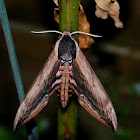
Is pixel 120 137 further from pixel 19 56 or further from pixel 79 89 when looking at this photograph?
pixel 19 56

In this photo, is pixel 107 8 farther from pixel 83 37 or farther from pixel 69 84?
pixel 69 84

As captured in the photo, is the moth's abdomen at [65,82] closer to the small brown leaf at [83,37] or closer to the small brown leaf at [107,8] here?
the small brown leaf at [83,37]

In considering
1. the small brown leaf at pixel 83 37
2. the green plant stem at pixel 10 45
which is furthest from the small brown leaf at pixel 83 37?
the green plant stem at pixel 10 45

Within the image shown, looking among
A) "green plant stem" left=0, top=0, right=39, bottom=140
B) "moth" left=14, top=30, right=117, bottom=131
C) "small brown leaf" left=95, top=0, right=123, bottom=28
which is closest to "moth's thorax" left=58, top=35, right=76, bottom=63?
"moth" left=14, top=30, right=117, bottom=131

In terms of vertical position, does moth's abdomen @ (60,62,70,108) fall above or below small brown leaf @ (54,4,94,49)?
below

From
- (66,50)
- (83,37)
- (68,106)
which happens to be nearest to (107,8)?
(83,37)

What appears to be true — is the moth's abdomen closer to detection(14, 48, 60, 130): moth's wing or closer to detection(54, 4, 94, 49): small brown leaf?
detection(14, 48, 60, 130): moth's wing
